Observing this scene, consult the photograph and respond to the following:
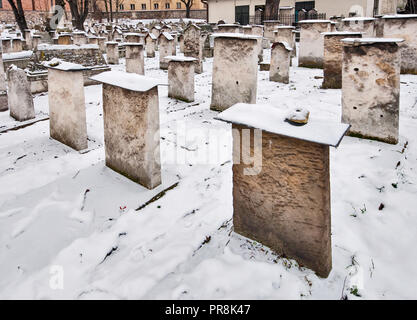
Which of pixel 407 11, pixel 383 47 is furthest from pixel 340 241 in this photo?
pixel 407 11

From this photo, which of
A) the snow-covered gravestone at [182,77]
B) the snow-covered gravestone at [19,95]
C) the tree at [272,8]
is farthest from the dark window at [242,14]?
the snow-covered gravestone at [19,95]

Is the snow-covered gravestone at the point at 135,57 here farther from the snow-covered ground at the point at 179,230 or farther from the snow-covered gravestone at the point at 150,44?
the snow-covered gravestone at the point at 150,44

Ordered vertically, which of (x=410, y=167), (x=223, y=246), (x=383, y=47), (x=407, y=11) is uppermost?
(x=407, y=11)

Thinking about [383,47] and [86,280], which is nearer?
[86,280]

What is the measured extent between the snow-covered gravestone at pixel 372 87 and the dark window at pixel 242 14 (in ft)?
92.1

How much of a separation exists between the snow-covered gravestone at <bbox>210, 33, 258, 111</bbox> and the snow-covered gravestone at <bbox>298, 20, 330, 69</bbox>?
5913 mm

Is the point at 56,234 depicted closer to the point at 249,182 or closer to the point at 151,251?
the point at 151,251

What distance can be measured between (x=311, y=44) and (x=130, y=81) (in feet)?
29.7

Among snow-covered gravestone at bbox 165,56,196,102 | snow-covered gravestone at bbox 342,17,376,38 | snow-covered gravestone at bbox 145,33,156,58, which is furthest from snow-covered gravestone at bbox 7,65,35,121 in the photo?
snow-covered gravestone at bbox 342,17,376,38

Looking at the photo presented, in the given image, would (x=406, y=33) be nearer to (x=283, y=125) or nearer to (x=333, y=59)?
(x=333, y=59)

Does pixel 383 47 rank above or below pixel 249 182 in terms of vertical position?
above

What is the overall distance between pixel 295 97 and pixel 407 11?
473 inches
